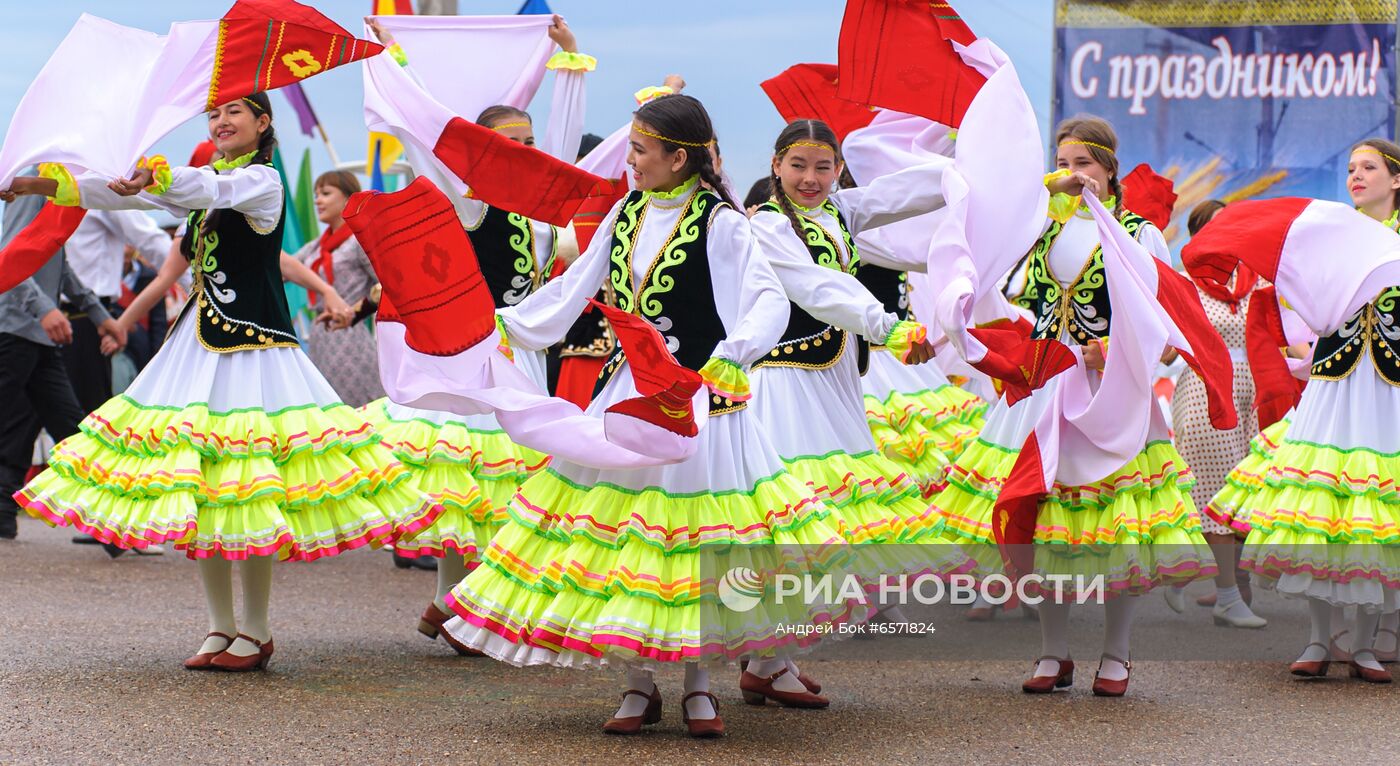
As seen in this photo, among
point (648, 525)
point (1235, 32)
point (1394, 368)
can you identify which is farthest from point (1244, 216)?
point (1235, 32)

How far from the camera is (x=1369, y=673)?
6008 mm

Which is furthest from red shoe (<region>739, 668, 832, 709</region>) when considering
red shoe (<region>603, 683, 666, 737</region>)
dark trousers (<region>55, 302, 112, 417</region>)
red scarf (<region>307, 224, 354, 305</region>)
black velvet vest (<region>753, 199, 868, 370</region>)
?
dark trousers (<region>55, 302, 112, 417</region>)

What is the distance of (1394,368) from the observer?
599 centimetres

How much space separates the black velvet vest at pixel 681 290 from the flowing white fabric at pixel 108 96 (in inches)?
63.4

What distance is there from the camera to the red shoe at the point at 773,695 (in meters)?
5.24

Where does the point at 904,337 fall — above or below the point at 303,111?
below

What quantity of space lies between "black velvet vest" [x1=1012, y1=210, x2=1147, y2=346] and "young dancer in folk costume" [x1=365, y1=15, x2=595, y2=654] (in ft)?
6.01

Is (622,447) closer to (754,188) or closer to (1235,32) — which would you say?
(754,188)

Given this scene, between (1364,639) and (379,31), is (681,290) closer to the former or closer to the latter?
(379,31)

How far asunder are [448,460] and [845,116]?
6.64 ft

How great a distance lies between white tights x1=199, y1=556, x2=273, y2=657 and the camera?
5520 mm

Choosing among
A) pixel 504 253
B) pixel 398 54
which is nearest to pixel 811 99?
pixel 504 253

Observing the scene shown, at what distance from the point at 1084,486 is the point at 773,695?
49.3 inches

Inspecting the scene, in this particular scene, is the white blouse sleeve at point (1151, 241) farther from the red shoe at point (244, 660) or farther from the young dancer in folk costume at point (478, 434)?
the red shoe at point (244, 660)
